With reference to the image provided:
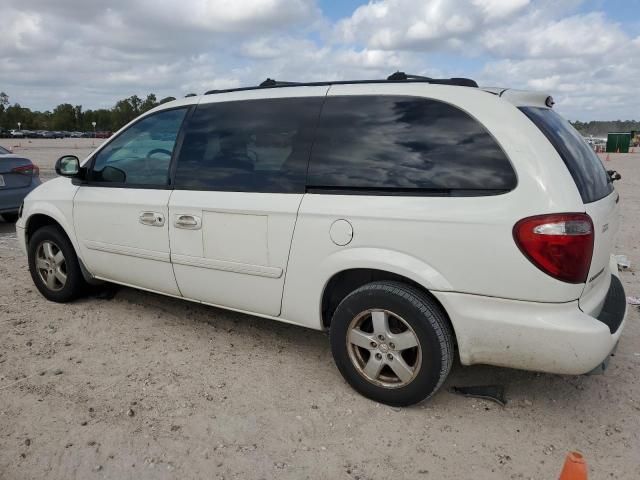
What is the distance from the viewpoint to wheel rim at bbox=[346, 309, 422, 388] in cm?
303

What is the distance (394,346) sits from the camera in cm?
306

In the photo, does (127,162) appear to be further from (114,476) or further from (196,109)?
(114,476)

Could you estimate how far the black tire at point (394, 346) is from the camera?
9.57 feet

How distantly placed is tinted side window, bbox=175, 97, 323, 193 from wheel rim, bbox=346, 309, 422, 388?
0.93 m

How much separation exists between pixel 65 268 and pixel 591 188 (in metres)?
4.19

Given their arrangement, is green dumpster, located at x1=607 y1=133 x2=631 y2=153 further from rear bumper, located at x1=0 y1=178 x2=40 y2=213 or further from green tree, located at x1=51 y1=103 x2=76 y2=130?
green tree, located at x1=51 y1=103 x2=76 y2=130

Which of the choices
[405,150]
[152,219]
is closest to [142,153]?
[152,219]

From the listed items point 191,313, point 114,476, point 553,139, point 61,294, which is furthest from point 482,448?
point 61,294

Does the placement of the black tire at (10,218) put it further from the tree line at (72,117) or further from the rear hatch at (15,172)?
the tree line at (72,117)

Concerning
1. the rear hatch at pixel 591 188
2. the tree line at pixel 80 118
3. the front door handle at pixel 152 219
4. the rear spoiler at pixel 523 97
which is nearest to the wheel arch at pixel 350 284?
the rear hatch at pixel 591 188

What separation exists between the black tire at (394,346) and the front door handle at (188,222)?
1173 millimetres

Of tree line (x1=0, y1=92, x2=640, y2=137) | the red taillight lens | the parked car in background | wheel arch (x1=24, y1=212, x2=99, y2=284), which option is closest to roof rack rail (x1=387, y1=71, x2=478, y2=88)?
the red taillight lens

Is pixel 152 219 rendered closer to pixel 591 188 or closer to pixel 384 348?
pixel 384 348

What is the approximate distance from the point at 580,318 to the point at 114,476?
2.40m
